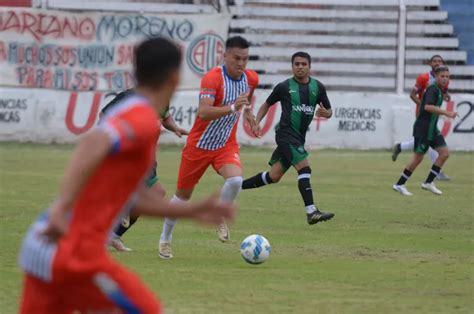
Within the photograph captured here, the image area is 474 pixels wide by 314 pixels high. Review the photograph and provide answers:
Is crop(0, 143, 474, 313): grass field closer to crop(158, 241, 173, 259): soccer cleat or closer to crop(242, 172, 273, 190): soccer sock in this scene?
crop(158, 241, 173, 259): soccer cleat

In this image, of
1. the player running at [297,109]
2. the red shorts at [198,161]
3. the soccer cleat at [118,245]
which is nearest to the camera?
the soccer cleat at [118,245]

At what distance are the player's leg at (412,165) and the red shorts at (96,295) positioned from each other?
528 inches

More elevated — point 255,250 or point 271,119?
point 255,250

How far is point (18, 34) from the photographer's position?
90.1 feet

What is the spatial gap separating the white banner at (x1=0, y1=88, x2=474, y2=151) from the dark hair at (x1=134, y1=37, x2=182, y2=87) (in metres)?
20.9

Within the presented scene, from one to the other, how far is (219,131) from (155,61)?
20.9 ft

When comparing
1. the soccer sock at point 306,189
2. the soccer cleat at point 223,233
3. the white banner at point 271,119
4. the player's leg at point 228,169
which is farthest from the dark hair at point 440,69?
the white banner at point 271,119

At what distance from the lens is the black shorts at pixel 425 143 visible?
721 inches

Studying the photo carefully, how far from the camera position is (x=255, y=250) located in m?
10.1

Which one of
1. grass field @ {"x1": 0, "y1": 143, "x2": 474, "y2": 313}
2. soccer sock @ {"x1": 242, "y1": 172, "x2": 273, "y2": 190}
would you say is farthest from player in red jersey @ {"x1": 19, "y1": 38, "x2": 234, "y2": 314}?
soccer sock @ {"x1": 242, "y1": 172, "x2": 273, "y2": 190}

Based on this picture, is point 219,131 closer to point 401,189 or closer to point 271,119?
point 401,189

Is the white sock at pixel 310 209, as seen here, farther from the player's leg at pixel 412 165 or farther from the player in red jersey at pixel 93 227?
the player in red jersey at pixel 93 227

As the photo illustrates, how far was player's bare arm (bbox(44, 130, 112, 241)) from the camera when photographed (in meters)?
4.78

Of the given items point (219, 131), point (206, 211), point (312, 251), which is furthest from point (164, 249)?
point (206, 211)
